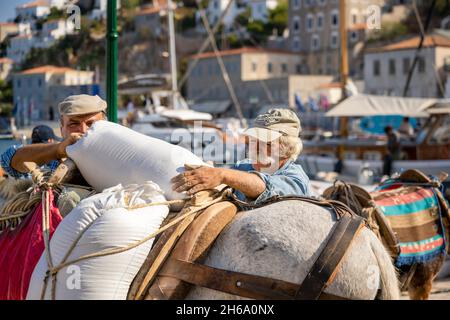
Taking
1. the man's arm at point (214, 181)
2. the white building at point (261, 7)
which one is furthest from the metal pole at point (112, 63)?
the white building at point (261, 7)

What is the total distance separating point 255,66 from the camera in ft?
293

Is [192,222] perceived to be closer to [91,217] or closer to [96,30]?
[91,217]

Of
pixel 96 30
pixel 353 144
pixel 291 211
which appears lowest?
pixel 353 144

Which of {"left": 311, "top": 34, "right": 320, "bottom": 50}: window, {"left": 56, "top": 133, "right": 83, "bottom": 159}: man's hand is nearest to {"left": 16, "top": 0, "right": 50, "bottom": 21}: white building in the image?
{"left": 56, "top": 133, "right": 83, "bottom": 159}: man's hand

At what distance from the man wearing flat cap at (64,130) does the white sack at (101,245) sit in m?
0.70

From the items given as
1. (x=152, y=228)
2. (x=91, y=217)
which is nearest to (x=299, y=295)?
(x=152, y=228)

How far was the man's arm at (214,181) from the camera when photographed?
11.8 feet

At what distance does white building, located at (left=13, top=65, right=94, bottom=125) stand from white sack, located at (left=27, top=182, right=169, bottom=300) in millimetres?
7037

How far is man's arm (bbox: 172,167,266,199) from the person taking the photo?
11.8 feet

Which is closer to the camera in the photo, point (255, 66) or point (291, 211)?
point (291, 211)

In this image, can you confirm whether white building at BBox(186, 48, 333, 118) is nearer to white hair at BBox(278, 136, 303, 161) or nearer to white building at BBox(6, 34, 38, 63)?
white building at BBox(6, 34, 38, 63)
